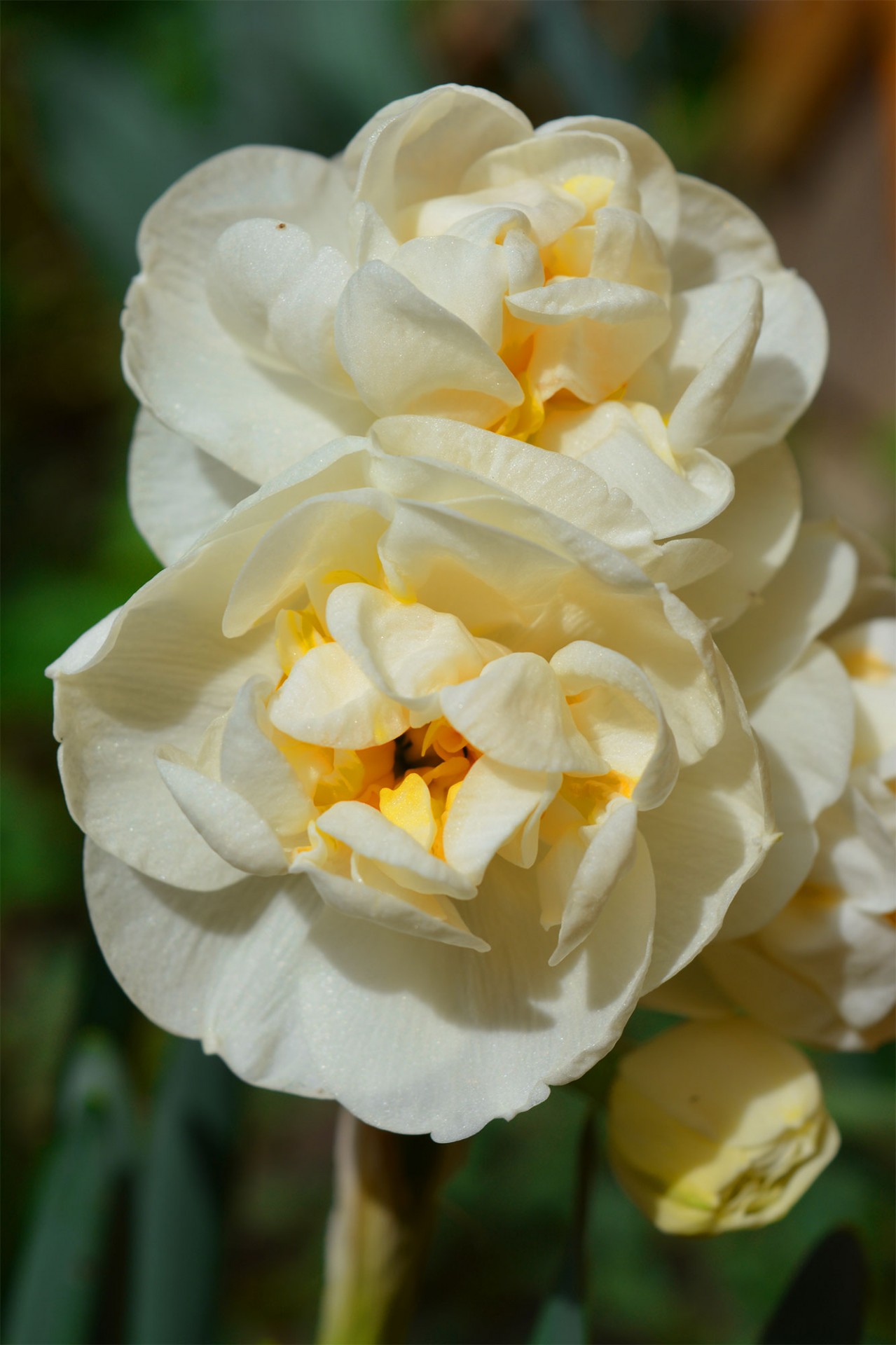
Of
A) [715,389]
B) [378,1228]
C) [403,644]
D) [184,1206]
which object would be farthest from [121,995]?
[715,389]

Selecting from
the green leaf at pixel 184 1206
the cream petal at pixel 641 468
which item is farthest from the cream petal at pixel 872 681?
the green leaf at pixel 184 1206

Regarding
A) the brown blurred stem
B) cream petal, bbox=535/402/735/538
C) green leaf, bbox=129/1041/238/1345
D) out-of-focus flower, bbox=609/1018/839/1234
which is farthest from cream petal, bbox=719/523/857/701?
green leaf, bbox=129/1041/238/1345

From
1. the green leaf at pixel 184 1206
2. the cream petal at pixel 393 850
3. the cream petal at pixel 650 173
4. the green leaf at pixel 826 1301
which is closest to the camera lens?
the cream petal at pixel 393 850

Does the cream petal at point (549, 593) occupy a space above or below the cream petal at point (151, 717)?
above

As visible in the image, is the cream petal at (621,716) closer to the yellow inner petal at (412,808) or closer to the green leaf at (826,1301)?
the yellow inner petal at (412,808)

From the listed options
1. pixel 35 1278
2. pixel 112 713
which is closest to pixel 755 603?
pixel 112 713

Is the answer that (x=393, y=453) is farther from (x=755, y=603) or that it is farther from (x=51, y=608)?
(x=51, y=608)
